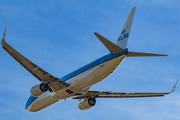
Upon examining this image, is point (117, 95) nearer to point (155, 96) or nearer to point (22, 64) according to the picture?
point (155, 96)

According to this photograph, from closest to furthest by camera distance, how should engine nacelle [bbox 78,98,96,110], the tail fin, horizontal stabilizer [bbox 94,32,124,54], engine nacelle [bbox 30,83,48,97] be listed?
horizontal stabilizer [bbox 94,32,124,54], the tail fin, engine nacelle [bbox 30,83,48,97], engine nacelle [bbox 78,98,96,110]

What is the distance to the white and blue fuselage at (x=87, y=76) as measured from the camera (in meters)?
30.0

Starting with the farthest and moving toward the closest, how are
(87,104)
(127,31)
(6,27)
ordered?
(87,104)
(127,31)
(6,27)

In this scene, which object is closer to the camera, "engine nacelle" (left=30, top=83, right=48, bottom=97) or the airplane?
the airplane

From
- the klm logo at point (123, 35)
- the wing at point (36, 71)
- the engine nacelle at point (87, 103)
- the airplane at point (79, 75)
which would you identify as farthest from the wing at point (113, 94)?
the klm logo at point (123, 35)

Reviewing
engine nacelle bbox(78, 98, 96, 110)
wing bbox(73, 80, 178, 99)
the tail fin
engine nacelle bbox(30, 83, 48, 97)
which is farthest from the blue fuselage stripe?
engine nacelle bbox(78, 98, 96, 110)

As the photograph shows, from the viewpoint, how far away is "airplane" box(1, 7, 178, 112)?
29.5 meters

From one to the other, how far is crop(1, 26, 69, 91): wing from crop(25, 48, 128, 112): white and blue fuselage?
3.41ft

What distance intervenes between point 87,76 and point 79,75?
150 cm

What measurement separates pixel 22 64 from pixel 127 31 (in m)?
12.5

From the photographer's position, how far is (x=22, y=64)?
3178 cm

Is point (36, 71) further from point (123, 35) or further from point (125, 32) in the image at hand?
point (125, 32)

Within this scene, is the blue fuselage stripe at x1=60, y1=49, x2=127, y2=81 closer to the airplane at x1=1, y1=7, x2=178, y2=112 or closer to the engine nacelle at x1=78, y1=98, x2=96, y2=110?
the airplane at x1=1, y1=7, x2=178, y2=112

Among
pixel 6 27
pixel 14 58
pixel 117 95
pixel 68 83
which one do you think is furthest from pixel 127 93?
pixel 6 27
